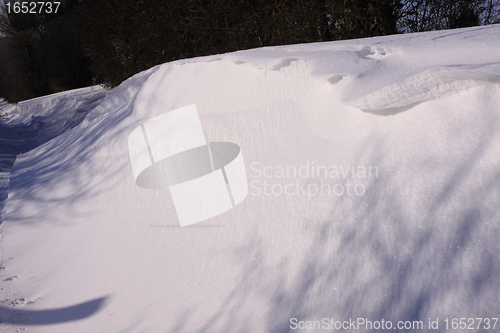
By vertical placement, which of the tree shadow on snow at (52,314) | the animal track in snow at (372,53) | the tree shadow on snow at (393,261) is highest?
the animal track in snow at (372,53)

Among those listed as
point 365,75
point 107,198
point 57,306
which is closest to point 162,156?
point 107,198

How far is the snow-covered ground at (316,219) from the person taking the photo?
1.29 metres

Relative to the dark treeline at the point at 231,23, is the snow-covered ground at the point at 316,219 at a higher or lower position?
lower

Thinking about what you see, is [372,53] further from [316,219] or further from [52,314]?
[52,314]

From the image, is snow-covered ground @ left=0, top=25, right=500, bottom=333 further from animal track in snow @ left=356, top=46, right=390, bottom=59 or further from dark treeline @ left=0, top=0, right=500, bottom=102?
dark treeline @ left=0, top=0, right=500, bottom=102

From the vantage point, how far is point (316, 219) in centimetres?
164

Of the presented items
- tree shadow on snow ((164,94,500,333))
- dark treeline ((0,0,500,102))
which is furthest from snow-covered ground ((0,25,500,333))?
dark treeline ((0,0,500,102))

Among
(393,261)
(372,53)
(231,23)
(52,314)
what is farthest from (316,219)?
(231,23)

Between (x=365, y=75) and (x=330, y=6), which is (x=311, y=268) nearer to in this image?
(x=365, y=75)

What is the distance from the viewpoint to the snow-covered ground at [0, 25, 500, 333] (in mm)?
1293

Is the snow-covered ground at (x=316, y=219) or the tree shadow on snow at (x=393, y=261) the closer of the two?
the tree shadow on snow at (x=393, y=261)

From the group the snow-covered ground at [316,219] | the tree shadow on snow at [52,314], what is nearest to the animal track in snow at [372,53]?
the snow-covered ground at [316,219]

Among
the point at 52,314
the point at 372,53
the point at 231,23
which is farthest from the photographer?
the point at 231,23

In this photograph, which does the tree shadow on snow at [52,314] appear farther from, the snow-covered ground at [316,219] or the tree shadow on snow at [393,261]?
the tree shadow on snow at [393,261]
